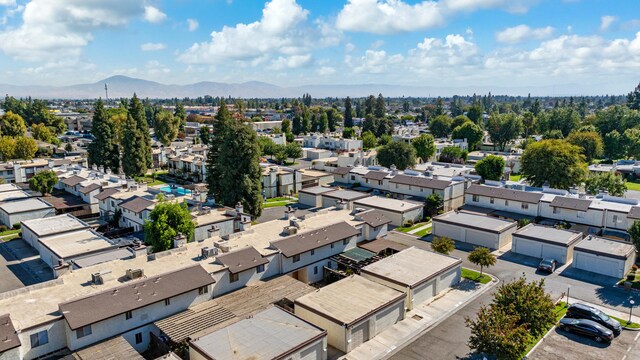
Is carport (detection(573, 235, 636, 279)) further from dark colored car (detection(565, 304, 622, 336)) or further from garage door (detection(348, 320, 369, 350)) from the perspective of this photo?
garage door (detection(348, 320, 369, 350))

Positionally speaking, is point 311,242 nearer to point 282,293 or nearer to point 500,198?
point 282,293

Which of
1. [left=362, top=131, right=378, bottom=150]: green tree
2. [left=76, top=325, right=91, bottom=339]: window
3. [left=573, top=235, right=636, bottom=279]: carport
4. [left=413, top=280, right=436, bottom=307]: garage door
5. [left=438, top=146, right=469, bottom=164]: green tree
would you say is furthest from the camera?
[left=362, top=131, right=378, bottom=150]: green tree

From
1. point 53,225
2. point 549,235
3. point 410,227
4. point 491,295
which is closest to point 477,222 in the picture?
point 549,235

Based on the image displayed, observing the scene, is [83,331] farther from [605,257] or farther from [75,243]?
[605,257]

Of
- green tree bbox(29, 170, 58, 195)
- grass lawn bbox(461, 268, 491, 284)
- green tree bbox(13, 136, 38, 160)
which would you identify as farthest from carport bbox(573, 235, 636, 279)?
green tree bbox(13, 136, 38, 160)

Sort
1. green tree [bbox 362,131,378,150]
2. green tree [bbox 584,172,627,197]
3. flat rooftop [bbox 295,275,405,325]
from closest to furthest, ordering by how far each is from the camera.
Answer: flat rooftop [bbox 295,275,405,325] < green tree [bbox 584,172,627,197] < green tree [bbox 362,131,378,150]

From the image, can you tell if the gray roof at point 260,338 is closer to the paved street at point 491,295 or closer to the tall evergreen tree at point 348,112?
the paved street at point 491,295
